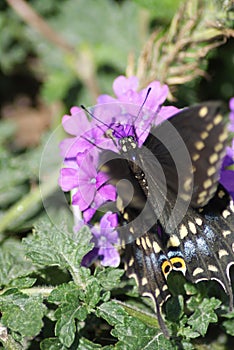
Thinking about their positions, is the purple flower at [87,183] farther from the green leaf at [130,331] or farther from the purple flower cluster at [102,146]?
the green leaf at [130,331]

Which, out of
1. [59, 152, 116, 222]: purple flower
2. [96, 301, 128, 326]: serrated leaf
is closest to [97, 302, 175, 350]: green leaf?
[96, 301, 128, 326]: serrated leaf

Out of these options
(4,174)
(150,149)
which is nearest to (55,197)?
(4,174)

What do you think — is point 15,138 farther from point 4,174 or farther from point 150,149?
point 150,149

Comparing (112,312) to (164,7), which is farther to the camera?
(164,7)

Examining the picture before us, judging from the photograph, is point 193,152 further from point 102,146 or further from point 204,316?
point 204,316

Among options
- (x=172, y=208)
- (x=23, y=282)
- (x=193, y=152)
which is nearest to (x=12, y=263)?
(x=23, y=282)

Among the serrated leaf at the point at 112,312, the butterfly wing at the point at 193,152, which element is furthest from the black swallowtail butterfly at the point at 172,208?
the serrated leaf at the point at 112,312
